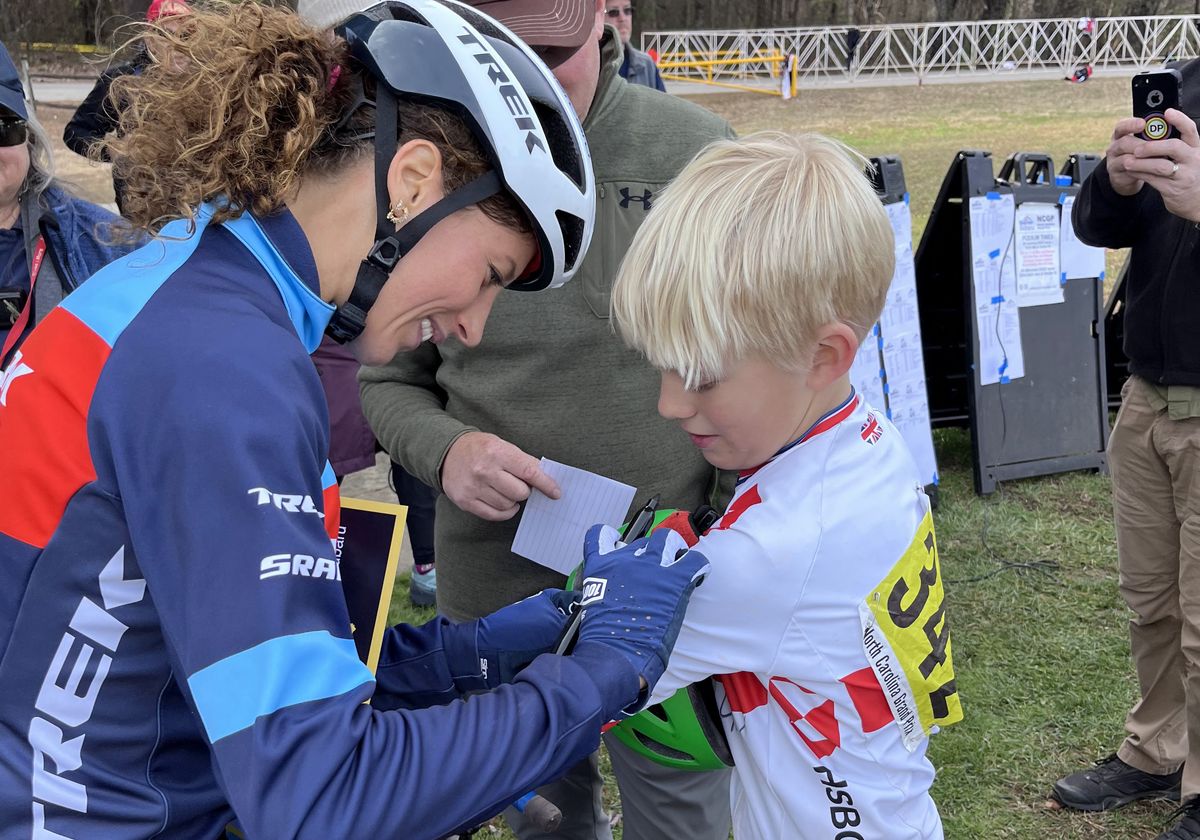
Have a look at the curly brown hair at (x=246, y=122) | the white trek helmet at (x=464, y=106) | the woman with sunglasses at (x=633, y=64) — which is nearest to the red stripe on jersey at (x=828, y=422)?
the white trek helmet at (x=464, y=106)

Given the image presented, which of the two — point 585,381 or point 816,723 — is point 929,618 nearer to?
point 816,723

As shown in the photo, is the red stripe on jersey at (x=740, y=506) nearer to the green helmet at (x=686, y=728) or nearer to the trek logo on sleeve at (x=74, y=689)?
the green helmet at (x=686, y=728)

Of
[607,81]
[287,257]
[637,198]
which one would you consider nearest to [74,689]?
[287,257]

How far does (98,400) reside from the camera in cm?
134

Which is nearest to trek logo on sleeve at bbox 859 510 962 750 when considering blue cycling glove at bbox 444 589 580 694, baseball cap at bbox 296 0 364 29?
blue cycling glove at bbox 444 589 580 694

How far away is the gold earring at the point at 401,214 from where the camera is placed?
5.33 feet

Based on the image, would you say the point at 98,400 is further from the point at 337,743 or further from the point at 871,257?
the point at 871,257

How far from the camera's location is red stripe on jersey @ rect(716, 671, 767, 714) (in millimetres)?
1926

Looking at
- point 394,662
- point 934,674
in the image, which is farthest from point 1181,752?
point 394,662

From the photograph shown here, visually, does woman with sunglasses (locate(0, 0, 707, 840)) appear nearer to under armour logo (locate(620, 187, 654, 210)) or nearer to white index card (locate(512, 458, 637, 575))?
white index card (locate(512, 458, 637, 575))

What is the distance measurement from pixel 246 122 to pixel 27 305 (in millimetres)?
2240

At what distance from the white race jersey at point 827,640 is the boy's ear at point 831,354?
0.28ft

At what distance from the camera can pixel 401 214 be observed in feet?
5.35

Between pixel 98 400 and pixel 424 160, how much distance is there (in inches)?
23.0
